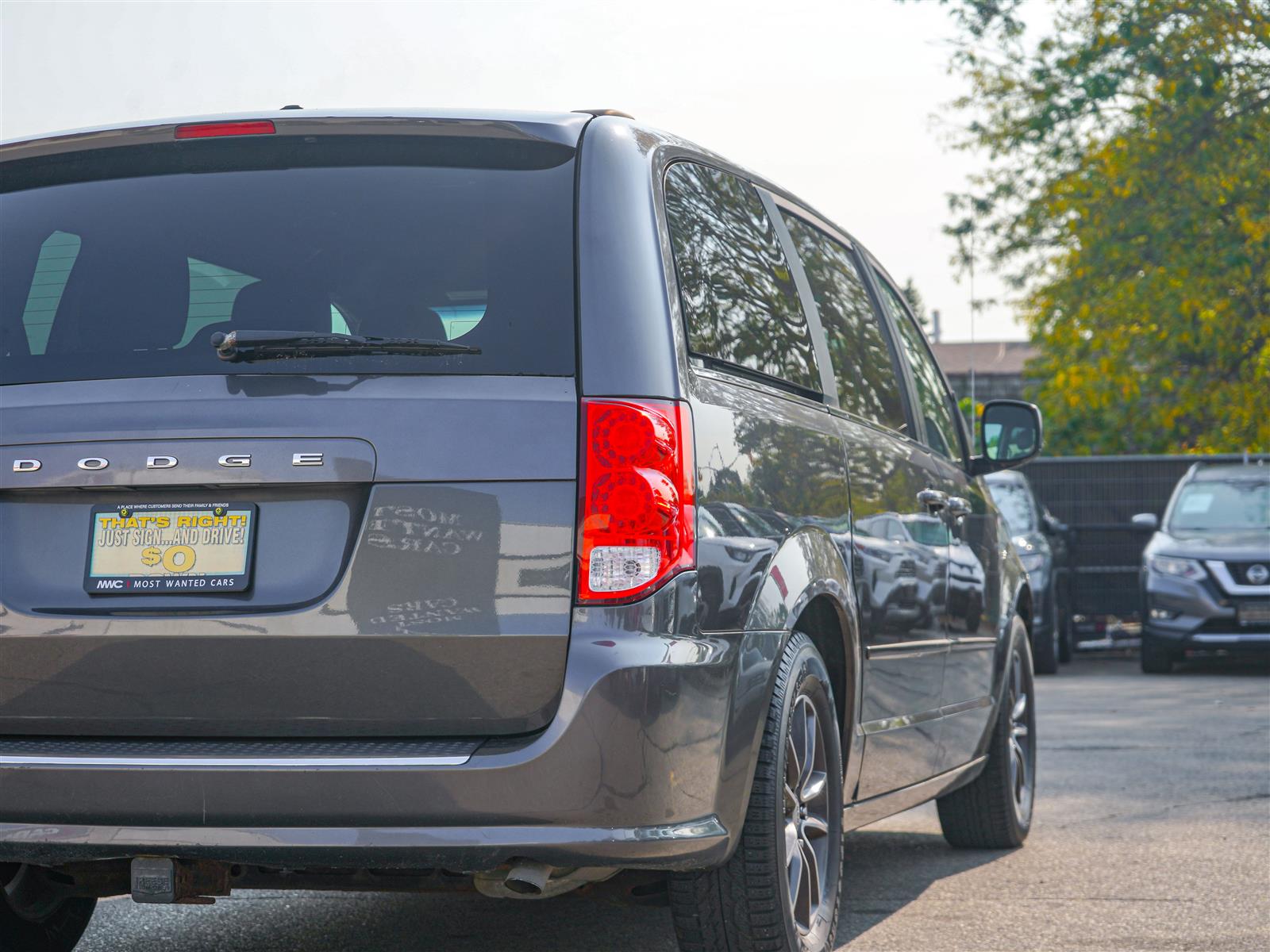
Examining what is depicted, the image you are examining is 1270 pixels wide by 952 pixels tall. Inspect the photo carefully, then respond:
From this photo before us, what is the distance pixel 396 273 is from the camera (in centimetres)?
333

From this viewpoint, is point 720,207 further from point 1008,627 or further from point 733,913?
point 1008,627

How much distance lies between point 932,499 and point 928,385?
0.75 metres

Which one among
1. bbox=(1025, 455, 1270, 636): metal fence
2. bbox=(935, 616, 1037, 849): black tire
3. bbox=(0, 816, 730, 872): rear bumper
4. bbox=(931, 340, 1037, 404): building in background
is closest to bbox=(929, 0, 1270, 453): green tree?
bbox=(1025, 455, 1270, 636): metal fence

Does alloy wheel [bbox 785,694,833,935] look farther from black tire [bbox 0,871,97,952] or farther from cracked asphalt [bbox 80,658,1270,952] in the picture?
black tire [bbox 0,871,97,952]

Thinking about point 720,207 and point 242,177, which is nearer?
point 242,177

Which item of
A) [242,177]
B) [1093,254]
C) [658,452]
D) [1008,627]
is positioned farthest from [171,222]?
[1093,254]

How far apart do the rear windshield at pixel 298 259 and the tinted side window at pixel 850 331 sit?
1.24 meters

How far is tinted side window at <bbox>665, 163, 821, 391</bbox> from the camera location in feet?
11.5

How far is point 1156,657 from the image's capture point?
15.0 m

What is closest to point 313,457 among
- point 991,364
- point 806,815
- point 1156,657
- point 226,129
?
point 226,129

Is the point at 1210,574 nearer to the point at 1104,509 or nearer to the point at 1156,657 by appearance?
the point at 1156,657

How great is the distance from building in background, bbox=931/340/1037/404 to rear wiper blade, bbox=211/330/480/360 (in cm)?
3028

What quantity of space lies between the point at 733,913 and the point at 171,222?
5.86 feet

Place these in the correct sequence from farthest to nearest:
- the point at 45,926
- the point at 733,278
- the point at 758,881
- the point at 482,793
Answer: the point at 45,926 < the point at 733,278 < the point at 758,881 < the point at 482,793
